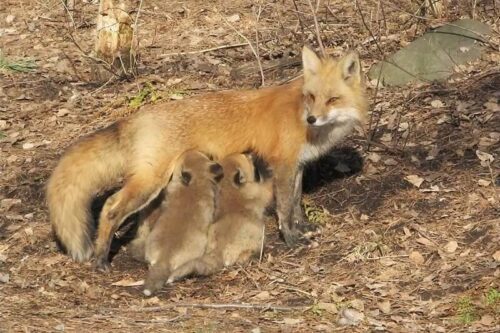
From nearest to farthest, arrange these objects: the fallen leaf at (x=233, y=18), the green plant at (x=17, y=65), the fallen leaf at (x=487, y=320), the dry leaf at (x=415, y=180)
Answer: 1. the fallen leaf at (x=487, y=320)
2. the dry leaf at (x=415, y=180)
3. the green plant at (x=17, y=65)
4. the fallen leaf at (x=233, y=18)

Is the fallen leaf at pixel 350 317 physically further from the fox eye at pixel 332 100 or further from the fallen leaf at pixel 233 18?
the fallen leaf at pixel 233 18

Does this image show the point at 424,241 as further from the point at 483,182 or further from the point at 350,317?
the point at 350,317

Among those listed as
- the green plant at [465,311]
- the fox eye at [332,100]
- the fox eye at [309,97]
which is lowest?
the green plant at [465,311]

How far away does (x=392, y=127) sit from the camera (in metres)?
10.6

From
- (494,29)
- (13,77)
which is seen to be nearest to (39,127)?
(13,77)

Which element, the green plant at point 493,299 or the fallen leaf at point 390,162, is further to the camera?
the fallen leaf at point 390,162

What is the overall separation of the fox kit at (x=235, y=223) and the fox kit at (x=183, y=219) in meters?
0.10

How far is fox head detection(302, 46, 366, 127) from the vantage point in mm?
8500

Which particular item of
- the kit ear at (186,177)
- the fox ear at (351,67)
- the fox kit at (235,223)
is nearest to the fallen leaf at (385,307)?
the fox kit at (235,223)

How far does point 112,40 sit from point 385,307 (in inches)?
278

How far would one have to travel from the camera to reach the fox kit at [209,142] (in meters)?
8.27

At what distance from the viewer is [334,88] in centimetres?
860

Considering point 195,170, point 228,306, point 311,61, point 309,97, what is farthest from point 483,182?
point 228,306

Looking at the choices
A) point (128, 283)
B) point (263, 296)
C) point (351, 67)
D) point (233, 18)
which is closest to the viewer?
point (263, 296)
